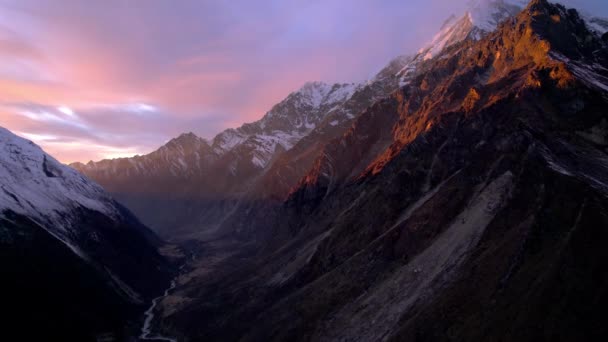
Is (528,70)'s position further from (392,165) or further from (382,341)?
(382,341)

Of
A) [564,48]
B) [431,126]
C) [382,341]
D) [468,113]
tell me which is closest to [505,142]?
[468,113]

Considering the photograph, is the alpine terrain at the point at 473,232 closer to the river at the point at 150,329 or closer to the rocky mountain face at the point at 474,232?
the rocky mountain face at the point at 474,232

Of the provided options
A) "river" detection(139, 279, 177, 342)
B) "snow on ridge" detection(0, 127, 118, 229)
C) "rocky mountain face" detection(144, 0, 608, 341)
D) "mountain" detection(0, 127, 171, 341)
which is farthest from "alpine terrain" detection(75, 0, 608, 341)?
"snow on ridge" detection(0, 127, 118, 229)

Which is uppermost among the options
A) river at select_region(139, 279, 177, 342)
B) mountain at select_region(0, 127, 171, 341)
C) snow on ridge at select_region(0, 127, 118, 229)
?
snow on ridge at select_region(0, 127, 118, 229)

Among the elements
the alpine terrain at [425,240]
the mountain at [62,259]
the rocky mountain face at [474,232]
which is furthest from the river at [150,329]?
the rocky mountain face at [474,232]

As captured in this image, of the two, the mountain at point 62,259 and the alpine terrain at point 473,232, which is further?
the mountain at point 62,259

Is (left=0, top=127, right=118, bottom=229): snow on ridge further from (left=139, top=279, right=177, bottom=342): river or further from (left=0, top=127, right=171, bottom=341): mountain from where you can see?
(left=139, top=279, right=177, bottom=342): river

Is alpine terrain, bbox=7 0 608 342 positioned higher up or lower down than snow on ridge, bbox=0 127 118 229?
lower down
